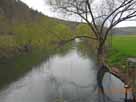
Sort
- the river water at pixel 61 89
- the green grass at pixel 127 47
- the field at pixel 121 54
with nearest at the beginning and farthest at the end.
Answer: the river water at pixel 61 89 < the field at pixel 121 54 < the green grass at pixel 127 47

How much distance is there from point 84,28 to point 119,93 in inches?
424

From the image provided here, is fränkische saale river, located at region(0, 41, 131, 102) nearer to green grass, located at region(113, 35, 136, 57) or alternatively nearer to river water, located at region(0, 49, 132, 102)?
river water, located at region(0, 49, 132, 102)

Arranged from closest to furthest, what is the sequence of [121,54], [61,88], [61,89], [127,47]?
[61,89] < [61,88] < [121,54] < [127,47]

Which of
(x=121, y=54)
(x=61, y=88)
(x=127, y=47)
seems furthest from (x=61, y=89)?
(x=127, y=47)

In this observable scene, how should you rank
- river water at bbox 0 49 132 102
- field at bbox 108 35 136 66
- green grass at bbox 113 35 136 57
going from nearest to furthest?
river water at bbox 0 49 132 102
field at bbox 108 35 136 66
green grass at bbox 113 35 136 57

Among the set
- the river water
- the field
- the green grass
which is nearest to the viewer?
the river water

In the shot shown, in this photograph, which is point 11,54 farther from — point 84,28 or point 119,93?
point 119,93

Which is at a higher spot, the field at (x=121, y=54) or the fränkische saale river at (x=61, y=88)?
the field at (x=121, y=54)

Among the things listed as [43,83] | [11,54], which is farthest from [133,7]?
[11,54]

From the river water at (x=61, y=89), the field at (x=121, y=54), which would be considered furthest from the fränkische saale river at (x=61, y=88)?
the field at (x=121, y=54)

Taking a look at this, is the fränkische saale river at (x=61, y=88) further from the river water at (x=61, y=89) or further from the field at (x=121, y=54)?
the field at (x=121, y=54)

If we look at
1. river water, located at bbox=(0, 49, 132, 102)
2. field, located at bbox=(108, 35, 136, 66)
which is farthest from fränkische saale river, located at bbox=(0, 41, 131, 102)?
field, located at bbox=(108, 35, 136, 66)

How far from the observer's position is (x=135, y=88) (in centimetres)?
1252

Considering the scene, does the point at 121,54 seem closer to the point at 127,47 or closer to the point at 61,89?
the point at 127,47
